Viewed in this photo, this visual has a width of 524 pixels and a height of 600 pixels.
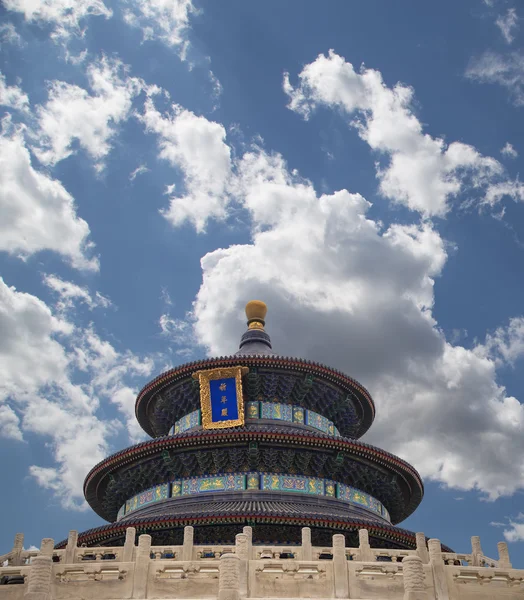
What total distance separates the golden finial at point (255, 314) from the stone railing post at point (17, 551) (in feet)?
53.1

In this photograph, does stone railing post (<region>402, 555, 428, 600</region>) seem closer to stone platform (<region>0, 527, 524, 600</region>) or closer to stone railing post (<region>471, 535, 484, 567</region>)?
stone platform (<region>0, 527, 524, 600</region>)

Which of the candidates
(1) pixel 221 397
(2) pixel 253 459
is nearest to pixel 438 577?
(2) pixel 253 459

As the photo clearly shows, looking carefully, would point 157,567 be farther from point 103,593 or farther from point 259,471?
point 259,471

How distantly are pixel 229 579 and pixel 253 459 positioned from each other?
13716 mm

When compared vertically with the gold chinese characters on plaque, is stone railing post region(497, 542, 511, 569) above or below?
below

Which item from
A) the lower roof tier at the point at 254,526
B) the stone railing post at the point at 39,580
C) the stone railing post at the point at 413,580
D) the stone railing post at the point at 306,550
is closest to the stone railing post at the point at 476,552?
the lower roof tier at the point at 254,526

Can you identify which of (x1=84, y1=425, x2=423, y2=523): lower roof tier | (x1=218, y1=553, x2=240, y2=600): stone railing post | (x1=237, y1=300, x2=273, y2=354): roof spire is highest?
(x1=237, y1=300, x2=273, y2=354): roof spire

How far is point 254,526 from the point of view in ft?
72.3

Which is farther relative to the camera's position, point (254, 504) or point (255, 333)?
point (255, 333)

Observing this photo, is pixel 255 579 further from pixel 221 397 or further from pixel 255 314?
pixel 255 314

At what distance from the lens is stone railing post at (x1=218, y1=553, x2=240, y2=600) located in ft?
38.8

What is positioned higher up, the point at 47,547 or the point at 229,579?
the point at 47,547

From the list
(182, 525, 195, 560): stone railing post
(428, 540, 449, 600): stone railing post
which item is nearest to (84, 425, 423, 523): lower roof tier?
(182, 525, 195, 560): stone railing post

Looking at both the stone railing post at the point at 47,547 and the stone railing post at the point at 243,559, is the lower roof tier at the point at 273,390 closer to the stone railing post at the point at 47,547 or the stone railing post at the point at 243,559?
the stone railing post at the point at 47,547
